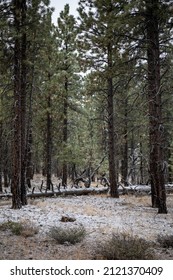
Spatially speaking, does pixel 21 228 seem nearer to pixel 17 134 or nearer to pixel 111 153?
pixel 17 134

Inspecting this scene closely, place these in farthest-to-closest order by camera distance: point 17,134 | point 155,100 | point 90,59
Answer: point 90,59 < point 17,134 < point 155,100

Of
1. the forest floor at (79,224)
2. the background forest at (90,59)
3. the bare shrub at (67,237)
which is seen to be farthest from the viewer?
the background forest at (90,59)

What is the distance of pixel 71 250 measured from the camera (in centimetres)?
730

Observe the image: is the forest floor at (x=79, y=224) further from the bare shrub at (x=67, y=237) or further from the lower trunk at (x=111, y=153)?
the lower trunk at (x=111, y=153)

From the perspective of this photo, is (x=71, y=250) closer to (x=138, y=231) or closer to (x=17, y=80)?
(x=138, y=231)

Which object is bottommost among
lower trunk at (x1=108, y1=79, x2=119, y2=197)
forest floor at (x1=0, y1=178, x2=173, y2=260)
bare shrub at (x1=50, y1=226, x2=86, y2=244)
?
forest floor at (x1=0, y1=178, x2=173, y2=260)

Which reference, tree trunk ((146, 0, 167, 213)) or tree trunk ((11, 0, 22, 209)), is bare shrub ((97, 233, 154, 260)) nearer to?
tree trunk ((146, 0, 167, 213))

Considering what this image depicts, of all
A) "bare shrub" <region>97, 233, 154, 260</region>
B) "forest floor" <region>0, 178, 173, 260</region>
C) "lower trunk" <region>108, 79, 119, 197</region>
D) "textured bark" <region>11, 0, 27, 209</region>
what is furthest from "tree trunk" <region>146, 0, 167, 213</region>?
"lower trunk" <region>108, 79, 119, 197</region>

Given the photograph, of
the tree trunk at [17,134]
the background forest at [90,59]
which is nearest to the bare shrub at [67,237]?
the background forest at [90,59]

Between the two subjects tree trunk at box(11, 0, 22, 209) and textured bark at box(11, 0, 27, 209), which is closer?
textured bark at box(11, 0, 27, 209)

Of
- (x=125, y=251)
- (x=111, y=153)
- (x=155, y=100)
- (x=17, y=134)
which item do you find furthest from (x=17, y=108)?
(x=125, y=251)

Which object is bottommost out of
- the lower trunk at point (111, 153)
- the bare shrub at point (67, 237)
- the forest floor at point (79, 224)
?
the forest floor at point (79, 224)

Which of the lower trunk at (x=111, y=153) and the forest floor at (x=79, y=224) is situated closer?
the forest floor at (x=79, y=224)

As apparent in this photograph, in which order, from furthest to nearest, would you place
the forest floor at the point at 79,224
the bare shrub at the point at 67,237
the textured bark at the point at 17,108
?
the textured bark at the point at 17,108 < the bare shrub at the point at 67,237 < the forest floor at the point at 79,224
